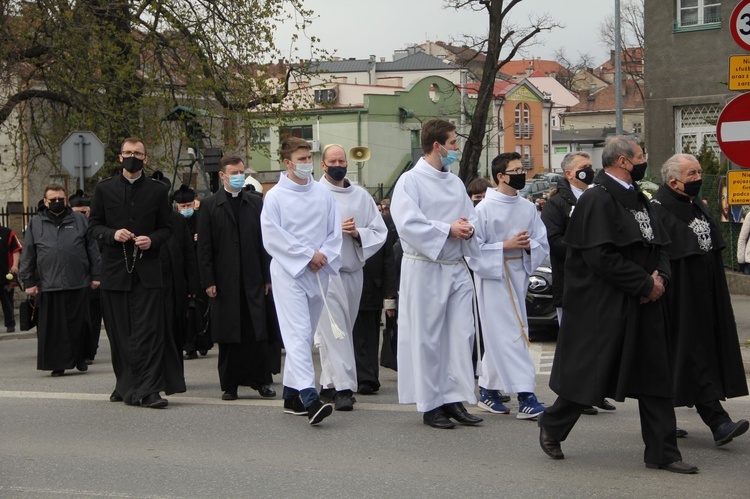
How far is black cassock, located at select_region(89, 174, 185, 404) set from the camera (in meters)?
9.40

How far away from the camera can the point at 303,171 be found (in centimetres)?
877

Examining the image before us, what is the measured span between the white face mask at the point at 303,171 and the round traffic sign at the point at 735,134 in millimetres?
4087

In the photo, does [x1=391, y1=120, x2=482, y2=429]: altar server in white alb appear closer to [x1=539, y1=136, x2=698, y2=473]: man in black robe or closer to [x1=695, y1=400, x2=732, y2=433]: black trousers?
[x1=539, y1=136, x2=698, y2=473]: man in black robe

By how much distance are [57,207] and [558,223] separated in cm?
579

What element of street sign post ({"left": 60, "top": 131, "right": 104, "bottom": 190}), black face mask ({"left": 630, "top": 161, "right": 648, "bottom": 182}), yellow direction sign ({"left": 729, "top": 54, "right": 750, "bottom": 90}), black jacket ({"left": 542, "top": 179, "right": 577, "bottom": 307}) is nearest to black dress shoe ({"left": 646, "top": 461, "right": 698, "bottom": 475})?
black face mask ({"left": 630, "top": 161, "right": 648, "bottom": 182})

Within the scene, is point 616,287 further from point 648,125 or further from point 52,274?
point 648,125

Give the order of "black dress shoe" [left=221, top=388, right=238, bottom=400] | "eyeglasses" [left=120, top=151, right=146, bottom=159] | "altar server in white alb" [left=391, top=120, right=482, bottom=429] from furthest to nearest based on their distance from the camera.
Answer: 1. "black dress shoe" [left=221, top=388, right=238, bottom=400]
2. "eyeglasses" [left=120, top=151, right=146, bottom=159]
3. "altar server in white alb" [left=391, top=120, right=482, bottom=429]

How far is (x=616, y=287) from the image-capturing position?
6793 millimetres

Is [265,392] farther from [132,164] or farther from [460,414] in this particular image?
[132,164]

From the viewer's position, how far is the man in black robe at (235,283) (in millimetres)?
9641

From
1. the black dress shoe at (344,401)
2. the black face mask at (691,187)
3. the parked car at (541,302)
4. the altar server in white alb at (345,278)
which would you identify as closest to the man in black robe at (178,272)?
the altar server in white alb at (345,278)

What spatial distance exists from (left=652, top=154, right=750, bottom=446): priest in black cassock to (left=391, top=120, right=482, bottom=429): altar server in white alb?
156 centimetres

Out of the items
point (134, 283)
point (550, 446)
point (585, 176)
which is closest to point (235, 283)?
point (134, 283)

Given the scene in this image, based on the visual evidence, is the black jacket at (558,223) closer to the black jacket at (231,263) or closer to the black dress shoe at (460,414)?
the black dress shoe at (460,414)
